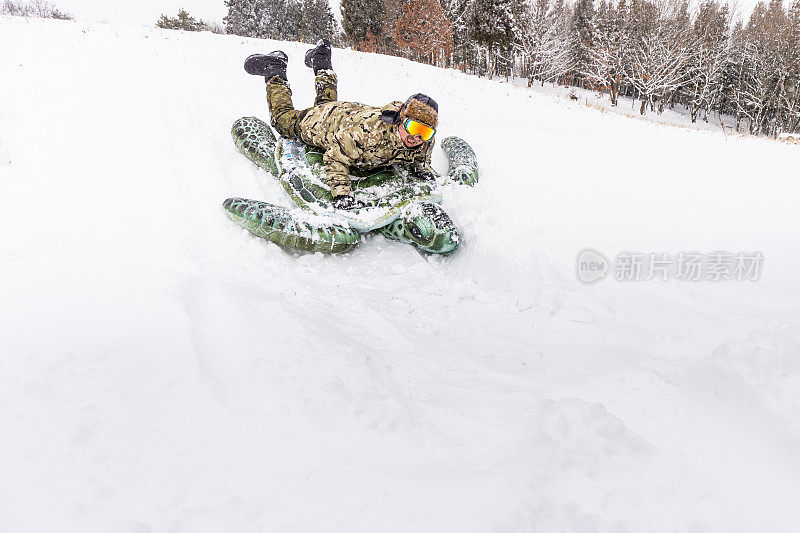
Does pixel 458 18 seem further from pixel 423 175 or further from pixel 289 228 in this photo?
pixel 289 228

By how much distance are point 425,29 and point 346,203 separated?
29.0 metres

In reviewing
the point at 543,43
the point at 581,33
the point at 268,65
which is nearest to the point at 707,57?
the point at 581,33

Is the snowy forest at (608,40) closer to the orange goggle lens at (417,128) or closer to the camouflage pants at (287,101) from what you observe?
the camouflage pants at (287,101)

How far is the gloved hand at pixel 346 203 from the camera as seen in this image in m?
3.88

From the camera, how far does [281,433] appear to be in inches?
65.8

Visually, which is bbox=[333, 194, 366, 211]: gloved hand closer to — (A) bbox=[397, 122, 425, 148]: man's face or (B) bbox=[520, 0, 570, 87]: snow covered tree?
(A) bbox=[397, 122, 425, 148]: man's face

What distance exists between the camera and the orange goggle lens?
344cm

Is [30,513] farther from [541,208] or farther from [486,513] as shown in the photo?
[541,208]

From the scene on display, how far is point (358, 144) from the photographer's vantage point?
12.8 ft

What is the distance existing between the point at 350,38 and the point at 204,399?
35353 millimetres

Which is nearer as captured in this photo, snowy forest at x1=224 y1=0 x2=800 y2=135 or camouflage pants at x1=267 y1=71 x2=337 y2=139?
camouflage pants at x1=267 y1=71 x2=337 y2=139

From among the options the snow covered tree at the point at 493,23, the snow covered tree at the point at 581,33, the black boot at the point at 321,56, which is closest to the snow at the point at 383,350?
the black boot at the point at 321,56

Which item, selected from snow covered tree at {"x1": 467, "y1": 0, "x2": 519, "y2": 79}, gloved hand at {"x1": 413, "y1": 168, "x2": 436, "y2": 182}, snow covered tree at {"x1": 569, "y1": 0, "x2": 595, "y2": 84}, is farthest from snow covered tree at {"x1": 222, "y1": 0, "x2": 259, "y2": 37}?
gloved hand at {"x1": 413, "y1": 168, "x2": 436, "y2": 182}

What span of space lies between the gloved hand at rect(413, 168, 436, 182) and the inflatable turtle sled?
0.28 feet
